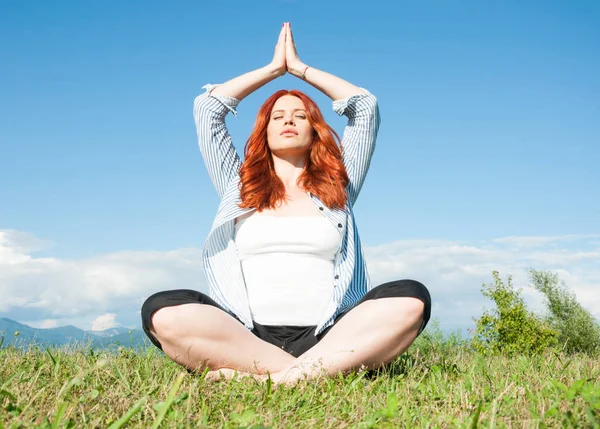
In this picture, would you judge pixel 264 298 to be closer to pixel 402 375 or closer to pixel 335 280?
pixel 335 280

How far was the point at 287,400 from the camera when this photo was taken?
10.8 feet

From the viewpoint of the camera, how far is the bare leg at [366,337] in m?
4.02

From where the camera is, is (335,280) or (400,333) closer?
(400,333)

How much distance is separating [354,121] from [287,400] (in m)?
3.09

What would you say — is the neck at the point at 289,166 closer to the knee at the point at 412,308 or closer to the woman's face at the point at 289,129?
the woman's face at the point at 289,129

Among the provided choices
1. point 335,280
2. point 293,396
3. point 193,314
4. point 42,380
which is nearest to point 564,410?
point 293,396

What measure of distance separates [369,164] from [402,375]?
2.15 meters

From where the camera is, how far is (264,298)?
460 cm

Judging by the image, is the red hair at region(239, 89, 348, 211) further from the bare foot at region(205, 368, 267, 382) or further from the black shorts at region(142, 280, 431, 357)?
the bare foot at region(205, 368, 267, 382)

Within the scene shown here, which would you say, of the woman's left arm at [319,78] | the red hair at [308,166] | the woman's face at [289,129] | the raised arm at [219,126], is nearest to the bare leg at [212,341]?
the red hair at [308,166]

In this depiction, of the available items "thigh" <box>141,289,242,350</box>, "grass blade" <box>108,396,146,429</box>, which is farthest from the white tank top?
"grass blade" <box>108,396,146,429</box>

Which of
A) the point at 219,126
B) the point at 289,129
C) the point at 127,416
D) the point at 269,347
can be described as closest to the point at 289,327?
the point at 269,347

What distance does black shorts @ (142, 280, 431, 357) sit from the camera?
4.16 meters

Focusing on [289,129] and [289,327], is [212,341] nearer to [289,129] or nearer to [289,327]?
[289,327]
